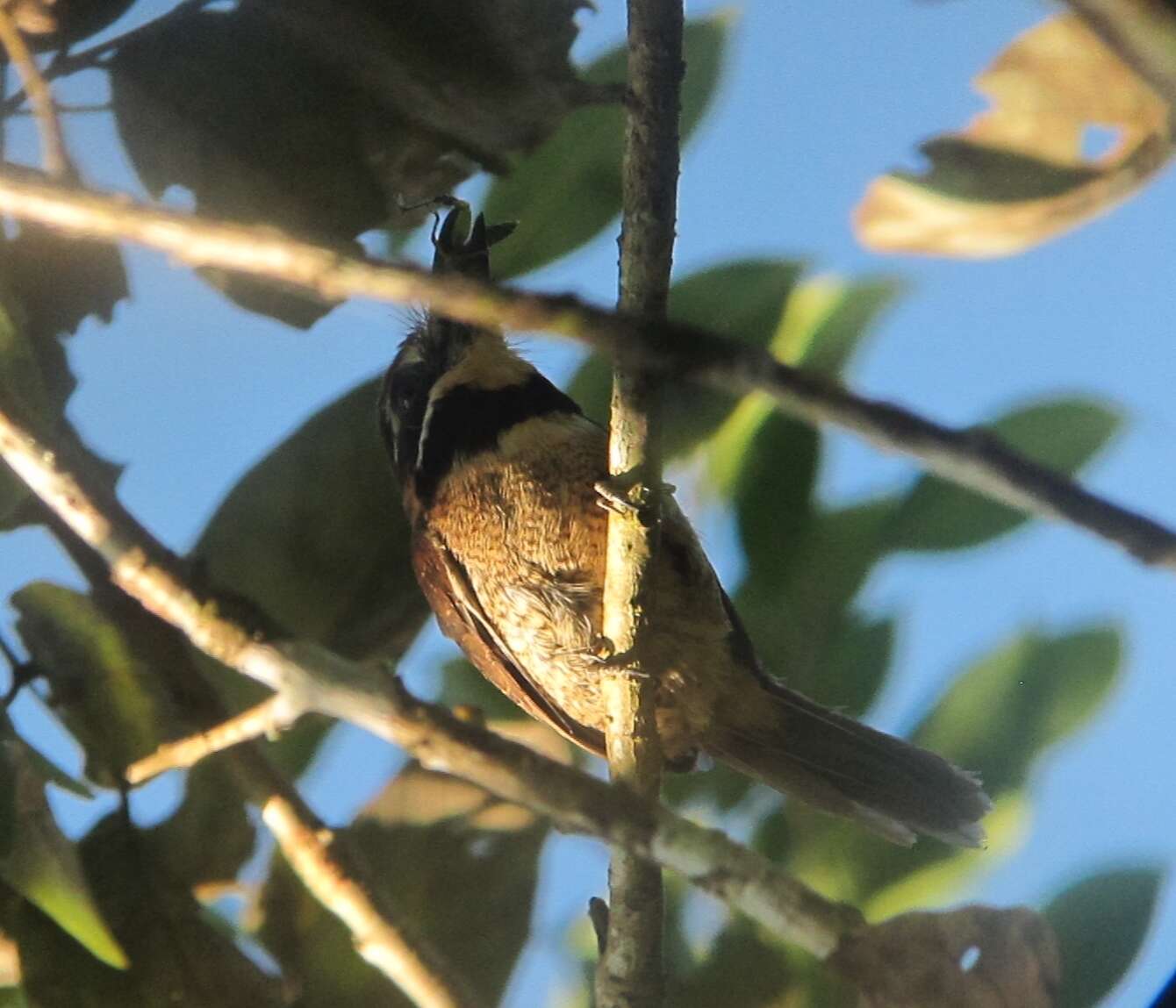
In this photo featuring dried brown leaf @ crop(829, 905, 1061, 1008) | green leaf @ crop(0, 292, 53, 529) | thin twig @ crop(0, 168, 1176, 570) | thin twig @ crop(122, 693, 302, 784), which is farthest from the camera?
green leaf @ crop(0, 292, 53, 529)

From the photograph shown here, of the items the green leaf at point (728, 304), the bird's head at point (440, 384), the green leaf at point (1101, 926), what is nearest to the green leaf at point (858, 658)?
the green leaf at point (728, 304)

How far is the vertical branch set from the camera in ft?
4.00

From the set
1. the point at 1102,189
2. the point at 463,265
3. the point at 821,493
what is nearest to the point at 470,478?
the point at 463,265

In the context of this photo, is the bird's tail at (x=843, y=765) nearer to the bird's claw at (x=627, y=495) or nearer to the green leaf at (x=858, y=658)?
the green leaf at (x=858, y=658)

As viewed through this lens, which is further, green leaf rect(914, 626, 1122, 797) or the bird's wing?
the bird's wing

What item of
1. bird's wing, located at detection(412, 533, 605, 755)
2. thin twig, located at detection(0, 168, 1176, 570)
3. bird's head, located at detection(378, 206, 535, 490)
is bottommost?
thin twig, located at detection(0, 168, 1176, 570)

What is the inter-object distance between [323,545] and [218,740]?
2.15ft

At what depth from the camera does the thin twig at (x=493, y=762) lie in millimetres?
1005

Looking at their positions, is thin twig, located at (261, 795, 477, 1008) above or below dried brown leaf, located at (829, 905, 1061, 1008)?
above

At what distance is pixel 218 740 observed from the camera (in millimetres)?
1333

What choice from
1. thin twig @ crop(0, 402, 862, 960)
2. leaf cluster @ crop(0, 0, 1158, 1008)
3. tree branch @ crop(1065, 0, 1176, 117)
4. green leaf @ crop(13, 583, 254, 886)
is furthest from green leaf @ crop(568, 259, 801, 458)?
tree branch @ crop(1065, 0, 1176, 117)

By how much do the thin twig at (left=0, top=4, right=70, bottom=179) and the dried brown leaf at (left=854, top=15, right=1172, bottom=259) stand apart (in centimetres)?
84

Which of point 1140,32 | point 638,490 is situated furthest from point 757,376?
point 638,490

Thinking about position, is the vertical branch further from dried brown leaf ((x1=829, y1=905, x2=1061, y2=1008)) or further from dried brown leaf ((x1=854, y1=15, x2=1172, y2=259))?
dried brown leaf ((x1=829, y1=905, x2=1061, y2=1008))
